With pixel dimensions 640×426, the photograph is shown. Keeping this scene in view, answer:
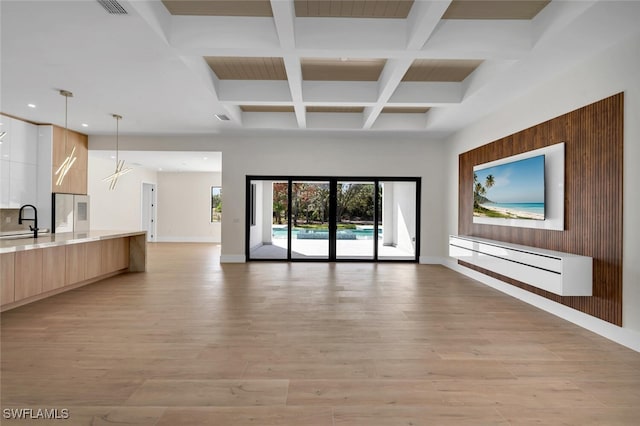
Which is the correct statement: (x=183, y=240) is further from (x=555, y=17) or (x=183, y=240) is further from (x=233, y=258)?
(x=555, y=17)

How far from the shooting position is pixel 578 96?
12.9ft

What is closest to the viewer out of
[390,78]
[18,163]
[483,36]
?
[483,36]

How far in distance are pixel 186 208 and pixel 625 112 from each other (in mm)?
12139

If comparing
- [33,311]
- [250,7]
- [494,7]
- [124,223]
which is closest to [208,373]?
[33,311]

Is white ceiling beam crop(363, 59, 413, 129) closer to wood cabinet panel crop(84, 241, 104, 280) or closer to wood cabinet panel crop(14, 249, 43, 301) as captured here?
wood cabinet panel crop(14, 249, 43, 301)

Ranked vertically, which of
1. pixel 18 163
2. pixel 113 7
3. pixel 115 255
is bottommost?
pixel 115 255

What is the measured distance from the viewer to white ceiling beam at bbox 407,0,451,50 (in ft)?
9.61

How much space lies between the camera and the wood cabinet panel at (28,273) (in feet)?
13.3

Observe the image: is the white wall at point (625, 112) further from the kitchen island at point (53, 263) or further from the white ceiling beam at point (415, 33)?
the kitchen island at point (53, 263)

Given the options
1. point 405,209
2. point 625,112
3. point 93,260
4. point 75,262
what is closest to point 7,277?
point 75,262

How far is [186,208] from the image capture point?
498 inches
